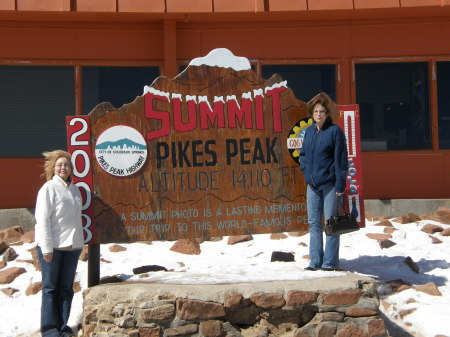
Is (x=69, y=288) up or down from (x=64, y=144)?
down

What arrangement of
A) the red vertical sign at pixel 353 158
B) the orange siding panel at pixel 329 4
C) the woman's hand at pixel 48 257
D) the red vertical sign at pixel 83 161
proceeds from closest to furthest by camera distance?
the woman's hand at pixel 48 257
the red vertical sign at pixel 83 161
the red vertical sign at pixel 353 158
the orange siding panel at pixel 329 4

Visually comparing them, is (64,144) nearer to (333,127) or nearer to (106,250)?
(106,250)

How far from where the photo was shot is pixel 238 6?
9031 mm

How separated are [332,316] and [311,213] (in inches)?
44.7

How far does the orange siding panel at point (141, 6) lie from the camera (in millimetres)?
8953

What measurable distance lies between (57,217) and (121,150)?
99 cm

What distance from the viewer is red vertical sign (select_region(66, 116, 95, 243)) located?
210 inches

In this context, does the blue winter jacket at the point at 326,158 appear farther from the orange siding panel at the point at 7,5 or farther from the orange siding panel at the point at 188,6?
the orange siding panel at the point at 7,5

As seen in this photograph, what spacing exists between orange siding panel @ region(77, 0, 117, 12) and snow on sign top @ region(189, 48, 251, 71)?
12.4 feet

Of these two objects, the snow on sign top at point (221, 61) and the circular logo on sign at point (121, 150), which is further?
the snow on sign top at point (221, 61)

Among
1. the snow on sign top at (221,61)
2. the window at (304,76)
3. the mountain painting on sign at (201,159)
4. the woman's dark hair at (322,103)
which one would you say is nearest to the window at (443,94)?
the window at (304,76)

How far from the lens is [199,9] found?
9.02 metres

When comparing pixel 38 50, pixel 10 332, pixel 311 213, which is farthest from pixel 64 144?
pixel 311 213

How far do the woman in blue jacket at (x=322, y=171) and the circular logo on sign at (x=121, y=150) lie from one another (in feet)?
5.33
